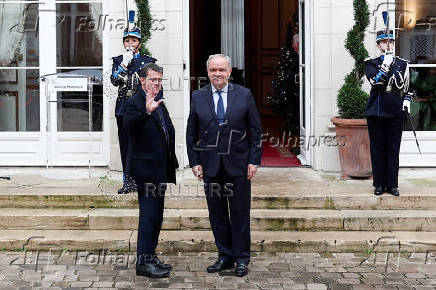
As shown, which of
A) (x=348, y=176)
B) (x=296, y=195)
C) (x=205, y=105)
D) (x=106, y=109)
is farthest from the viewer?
(x=106, y=109)

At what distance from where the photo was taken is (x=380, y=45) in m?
7.82

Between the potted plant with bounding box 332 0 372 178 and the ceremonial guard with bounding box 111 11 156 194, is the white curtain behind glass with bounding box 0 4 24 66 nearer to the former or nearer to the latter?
the ceremonial guard with bounding box 111 11 156 194

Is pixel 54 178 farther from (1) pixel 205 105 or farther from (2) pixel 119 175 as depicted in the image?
(1) pixel 205 105

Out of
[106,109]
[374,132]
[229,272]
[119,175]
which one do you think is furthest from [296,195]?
[106,109]

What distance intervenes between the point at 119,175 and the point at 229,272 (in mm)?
3123

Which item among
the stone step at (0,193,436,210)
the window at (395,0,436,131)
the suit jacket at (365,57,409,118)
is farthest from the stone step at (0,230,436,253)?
the window at (395,0,436,131)

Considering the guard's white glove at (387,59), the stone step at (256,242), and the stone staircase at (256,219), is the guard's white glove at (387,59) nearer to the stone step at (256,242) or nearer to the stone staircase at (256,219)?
the stone staircase at (256,219)

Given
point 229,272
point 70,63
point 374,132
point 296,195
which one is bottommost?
point 229,272

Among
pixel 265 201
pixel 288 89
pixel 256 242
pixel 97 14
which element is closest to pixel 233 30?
pixel 288 89

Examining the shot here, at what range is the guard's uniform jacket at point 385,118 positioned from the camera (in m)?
7.73

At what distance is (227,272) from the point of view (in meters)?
6.17

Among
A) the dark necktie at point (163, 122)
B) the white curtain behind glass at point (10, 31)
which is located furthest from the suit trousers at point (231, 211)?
the white curtain behind glass at point (10, 31)

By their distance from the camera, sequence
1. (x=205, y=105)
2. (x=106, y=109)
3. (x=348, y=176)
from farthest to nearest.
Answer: (x=106, y=109) < (x=348, y=176) < (x=205, y=105)

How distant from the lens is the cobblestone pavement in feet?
19.2
